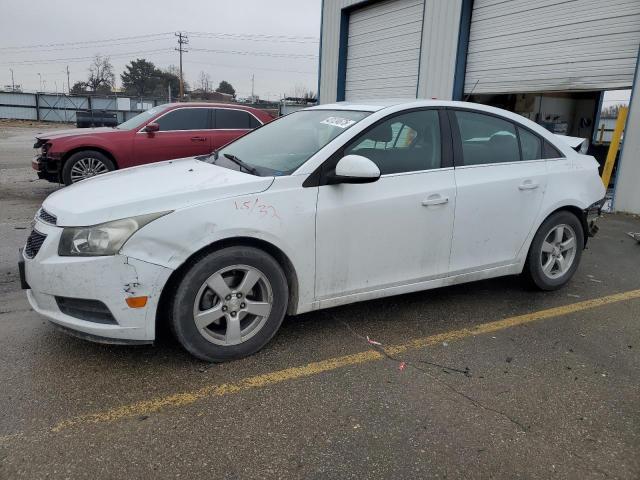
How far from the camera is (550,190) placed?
4.34m

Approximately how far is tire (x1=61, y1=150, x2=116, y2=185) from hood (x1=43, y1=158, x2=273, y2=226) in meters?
5.42

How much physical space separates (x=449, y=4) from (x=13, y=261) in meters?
9.92

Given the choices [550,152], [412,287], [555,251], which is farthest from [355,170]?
[555,251]

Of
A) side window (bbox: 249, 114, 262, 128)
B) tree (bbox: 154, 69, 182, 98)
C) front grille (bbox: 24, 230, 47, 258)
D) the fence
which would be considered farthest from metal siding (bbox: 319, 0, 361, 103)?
tree (bbox: 154, 69, 182, 98)

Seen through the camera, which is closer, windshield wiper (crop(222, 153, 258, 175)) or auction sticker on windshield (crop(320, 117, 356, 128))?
windshield wiper (crop(222, 153, 258, 175))

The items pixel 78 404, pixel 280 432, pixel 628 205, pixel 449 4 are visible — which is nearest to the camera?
pixel 280 432

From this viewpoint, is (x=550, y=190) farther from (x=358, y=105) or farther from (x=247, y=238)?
(x=247, y=238)

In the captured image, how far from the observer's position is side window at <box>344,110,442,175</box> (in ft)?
11.8

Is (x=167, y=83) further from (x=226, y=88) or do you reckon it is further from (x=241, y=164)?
(x=241, y=164)

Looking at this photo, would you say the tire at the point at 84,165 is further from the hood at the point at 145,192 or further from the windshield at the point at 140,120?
the hood at the point at 145,192

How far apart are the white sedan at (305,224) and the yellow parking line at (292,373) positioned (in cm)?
28

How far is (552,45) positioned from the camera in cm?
948

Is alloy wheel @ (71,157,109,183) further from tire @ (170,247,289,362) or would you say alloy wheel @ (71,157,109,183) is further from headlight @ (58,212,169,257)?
tire @ (170,247,289,362)

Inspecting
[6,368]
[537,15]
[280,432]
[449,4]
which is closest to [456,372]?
[280,432]
